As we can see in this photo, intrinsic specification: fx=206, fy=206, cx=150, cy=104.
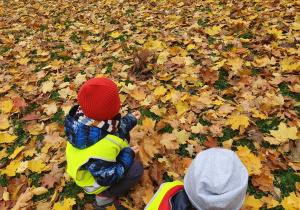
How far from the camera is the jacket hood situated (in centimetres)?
144

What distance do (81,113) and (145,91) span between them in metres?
1.52

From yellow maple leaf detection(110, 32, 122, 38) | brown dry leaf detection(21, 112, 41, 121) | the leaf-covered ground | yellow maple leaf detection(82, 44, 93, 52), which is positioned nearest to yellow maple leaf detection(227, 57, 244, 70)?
the leaf-covered ground

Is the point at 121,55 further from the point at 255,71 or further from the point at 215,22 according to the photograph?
the point at 255,71

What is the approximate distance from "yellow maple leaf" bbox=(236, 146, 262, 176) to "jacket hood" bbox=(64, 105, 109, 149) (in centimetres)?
136

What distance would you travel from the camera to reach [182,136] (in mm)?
2332

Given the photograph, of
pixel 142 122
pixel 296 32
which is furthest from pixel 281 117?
pixel 296 32

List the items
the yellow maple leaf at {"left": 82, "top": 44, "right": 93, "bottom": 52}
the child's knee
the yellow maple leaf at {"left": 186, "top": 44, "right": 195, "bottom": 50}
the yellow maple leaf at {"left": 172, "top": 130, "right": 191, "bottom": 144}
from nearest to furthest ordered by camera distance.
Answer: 1. the child's knee
2. the yellow maple leaf at {"left": 172, "top": 130, "right": 191, "bottom": 144}
3. the yellow maple leaf at {"left": 186, "top": 44, "right": 195, "bottom": 50}
4. the yellow maple leaf at {"left": 82, "top": 44, "right": 93, "bottom": 52}

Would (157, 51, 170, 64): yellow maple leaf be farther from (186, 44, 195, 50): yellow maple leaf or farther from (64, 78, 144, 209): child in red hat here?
(64, 78, 144, 209): child in red hat

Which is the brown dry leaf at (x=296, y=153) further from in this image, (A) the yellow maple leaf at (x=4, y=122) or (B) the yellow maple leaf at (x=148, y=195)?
(A) the yellow maple leaf at (x=4, y=122)

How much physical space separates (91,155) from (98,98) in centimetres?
40

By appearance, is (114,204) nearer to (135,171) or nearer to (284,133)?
(135,171)

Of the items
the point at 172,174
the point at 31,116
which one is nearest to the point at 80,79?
the point at 31,116

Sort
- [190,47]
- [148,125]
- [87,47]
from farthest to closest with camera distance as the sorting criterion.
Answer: [87,47], [190,47], [148,125]

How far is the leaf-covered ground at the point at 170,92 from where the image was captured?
79.4 inches
